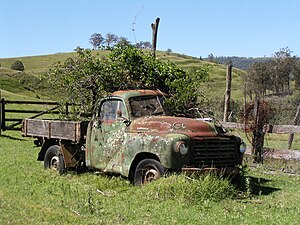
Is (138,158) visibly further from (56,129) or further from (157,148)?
(56,129)

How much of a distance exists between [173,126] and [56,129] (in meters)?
3.71

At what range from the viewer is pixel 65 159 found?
11.8m

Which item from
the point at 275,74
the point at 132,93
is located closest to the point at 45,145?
the point at 132,93

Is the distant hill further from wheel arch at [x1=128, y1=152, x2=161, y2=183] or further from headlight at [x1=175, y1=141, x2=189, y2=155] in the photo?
headlight at [x1=175, y1=141, x2=189, y2=155]

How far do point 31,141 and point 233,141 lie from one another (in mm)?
12368

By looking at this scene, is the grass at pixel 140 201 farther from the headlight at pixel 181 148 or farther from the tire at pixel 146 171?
the headlight at pixel 181 148

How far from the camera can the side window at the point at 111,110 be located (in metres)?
10.8

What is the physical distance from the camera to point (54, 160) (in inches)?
488

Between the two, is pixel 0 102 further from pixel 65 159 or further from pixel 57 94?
pixel 65 159

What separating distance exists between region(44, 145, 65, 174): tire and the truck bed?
0.32 metres

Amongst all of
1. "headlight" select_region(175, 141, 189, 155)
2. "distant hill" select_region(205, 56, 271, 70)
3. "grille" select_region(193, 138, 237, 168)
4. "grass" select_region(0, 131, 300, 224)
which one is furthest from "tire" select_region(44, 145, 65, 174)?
"distant hill" select_region(205, 56, 271, 70)

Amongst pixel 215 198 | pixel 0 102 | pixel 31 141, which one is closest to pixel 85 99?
pixel 215 198

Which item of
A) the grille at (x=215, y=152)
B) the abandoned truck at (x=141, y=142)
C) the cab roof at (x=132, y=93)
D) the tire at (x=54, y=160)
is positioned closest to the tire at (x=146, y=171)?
the abandoned truck at (x=141, y=142)

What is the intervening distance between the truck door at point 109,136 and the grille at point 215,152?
177 cm
